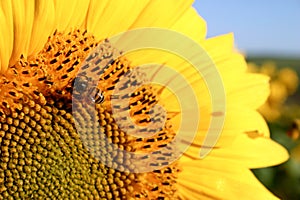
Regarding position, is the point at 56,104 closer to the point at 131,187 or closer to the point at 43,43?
the point at 43,43

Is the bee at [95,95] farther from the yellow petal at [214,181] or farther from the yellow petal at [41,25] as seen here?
the yellow petal at [214,181]

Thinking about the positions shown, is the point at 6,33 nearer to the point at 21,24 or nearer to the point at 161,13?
the point at 21,24

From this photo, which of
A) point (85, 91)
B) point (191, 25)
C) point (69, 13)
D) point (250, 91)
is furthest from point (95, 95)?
point (250, 91)

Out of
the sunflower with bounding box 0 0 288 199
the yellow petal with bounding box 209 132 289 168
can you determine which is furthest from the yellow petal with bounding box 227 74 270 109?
the yellow petal with bounding box 209 132 289 168

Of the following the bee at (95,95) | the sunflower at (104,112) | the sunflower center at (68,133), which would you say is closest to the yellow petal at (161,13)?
the sunflower at (104,112)

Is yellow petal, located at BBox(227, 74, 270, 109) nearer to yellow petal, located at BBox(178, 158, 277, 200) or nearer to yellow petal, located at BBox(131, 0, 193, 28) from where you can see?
yellow petal, located at BBox(178, 158, 277, 200)

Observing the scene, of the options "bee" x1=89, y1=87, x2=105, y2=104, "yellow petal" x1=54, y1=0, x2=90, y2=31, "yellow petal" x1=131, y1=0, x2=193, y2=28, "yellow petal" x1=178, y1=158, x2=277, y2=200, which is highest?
"yellow petal" x1=131, y1=0, x2=193, y2=28

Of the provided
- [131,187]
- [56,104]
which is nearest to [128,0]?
[56,104]

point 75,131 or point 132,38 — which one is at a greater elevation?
point 132,38
